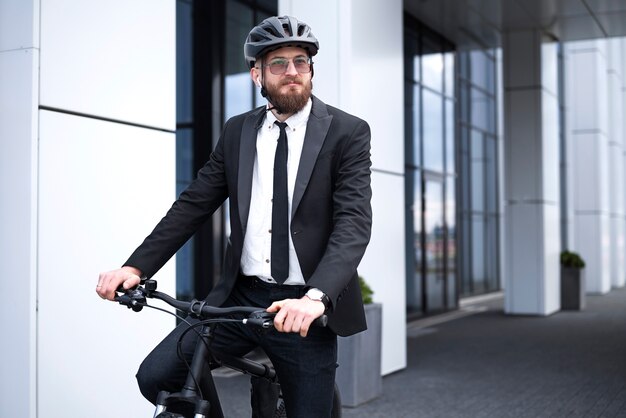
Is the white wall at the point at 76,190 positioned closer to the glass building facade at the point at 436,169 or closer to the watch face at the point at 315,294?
the watch face at the point at 315,294

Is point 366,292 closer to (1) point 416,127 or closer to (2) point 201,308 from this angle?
(2) point 201,308

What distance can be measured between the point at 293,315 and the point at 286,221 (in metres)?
0.64

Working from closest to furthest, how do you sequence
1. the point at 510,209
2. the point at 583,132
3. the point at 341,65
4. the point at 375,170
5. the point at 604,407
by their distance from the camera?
the point at 604,407 < the point at 341,65 < the point at 375,170 < the point at 510,209 < the point at 583,132

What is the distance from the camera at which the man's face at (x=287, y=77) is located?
9.11 feet

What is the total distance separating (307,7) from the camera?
7.57 m

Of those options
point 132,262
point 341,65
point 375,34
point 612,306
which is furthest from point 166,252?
point 612,306

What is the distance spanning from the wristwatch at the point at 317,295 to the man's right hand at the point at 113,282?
61 cm

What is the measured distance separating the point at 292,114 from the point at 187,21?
9011mm

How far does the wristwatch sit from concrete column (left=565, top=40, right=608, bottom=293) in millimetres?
20115

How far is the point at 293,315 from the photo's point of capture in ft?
7.40

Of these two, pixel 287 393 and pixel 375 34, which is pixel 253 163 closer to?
pixel 287 393

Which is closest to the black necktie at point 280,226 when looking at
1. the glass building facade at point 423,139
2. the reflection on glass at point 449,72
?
the glass building facade at point 423,139

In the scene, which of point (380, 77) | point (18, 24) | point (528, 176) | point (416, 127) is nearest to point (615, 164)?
point (528, 176)

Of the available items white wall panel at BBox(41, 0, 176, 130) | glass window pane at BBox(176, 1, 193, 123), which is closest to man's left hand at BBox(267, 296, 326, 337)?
white wall panel at BBox(41, 0, 176, 130)
